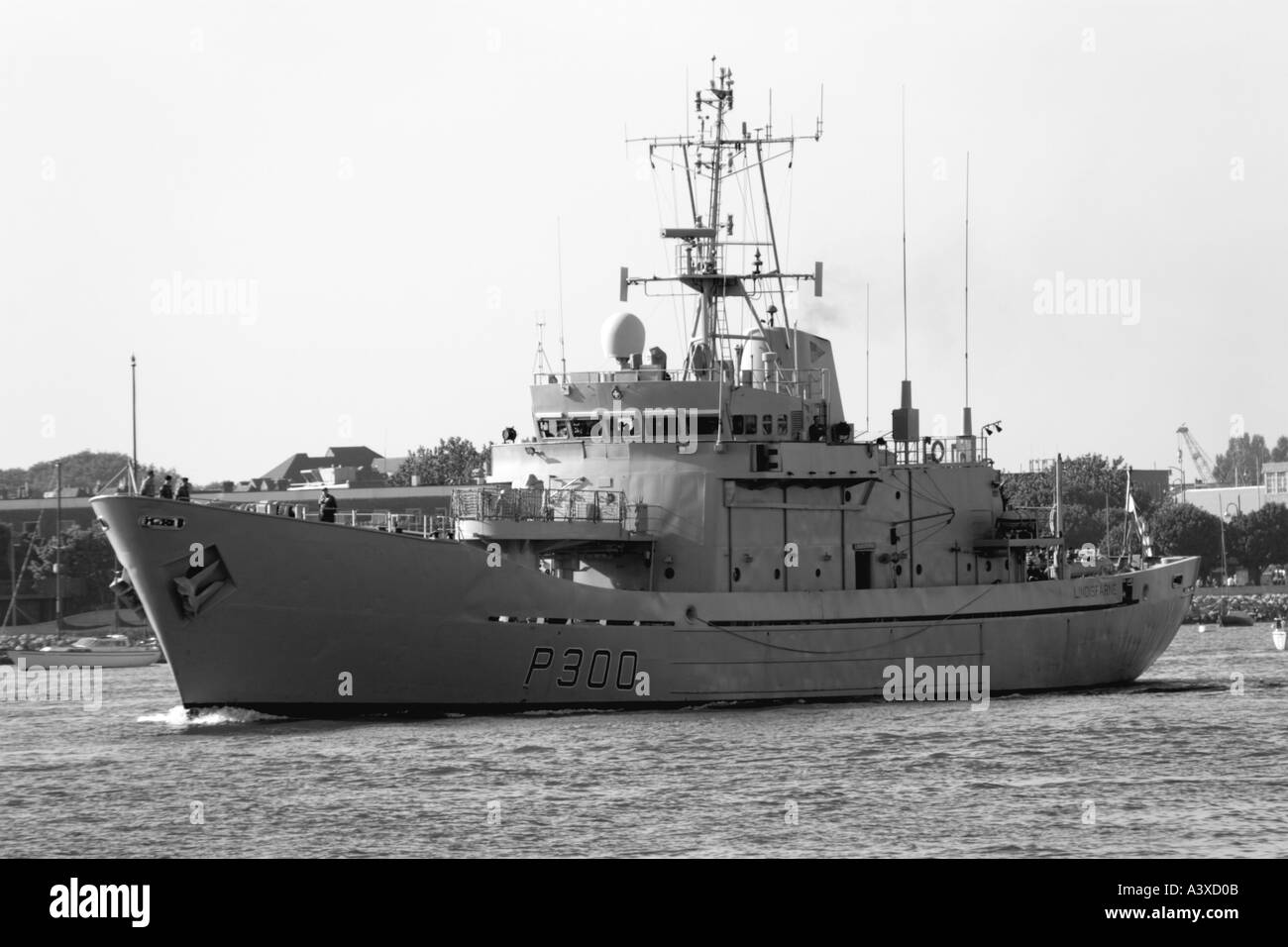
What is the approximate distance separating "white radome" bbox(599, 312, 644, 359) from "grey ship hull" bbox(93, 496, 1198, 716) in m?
5.84

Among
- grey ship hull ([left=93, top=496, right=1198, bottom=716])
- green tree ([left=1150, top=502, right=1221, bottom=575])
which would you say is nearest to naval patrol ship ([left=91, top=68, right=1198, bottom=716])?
grey ship hull ([left=93, top=496, right=1198, bottom=716])

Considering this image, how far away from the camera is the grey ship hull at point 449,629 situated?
30344 millimetres

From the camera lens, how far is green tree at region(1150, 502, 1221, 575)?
110875 millimetres

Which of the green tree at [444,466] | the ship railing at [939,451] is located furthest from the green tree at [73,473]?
the ship railing at [939,451]

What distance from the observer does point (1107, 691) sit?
4128 cm

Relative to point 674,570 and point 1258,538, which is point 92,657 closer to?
point 674,570

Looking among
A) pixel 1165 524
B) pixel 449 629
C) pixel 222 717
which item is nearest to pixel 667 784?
pixel 449 629

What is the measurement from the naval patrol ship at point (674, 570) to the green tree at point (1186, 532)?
6970 cm

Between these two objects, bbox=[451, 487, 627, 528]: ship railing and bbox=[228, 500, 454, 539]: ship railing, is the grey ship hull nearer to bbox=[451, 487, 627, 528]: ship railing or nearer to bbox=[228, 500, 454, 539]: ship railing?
bbox=[228, 500, 454, 539]: ship railing

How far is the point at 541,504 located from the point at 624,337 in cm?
461

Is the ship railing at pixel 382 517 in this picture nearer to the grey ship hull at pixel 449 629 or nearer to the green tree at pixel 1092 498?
the grey ship hull at pixel 449 629

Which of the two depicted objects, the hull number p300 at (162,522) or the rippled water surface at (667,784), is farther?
the hull number p300 at (162,522)
